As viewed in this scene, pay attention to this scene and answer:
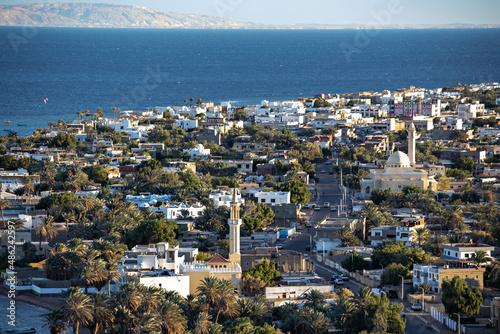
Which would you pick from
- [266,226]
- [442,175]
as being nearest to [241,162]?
[442,175]

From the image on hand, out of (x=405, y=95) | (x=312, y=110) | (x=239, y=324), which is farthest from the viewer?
(x=405, y=95)

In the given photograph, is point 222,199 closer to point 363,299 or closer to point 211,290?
point 211,290

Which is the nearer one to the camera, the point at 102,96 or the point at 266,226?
the point at 266,226

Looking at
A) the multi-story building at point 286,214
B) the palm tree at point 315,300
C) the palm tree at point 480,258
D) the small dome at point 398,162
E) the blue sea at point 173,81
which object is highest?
the small dome at point 398,162

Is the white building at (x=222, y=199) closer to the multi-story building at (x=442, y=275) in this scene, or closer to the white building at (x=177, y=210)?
the white building at (x=177, y=210)

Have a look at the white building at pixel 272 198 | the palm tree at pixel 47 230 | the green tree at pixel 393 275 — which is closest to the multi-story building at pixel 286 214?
the white building at pixel 272 198

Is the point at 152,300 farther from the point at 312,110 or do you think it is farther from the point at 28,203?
the point at 312,110

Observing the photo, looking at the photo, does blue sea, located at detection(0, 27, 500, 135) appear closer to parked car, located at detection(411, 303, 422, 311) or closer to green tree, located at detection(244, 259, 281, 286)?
green tree, located at detection(244, 259, 281, 286)
